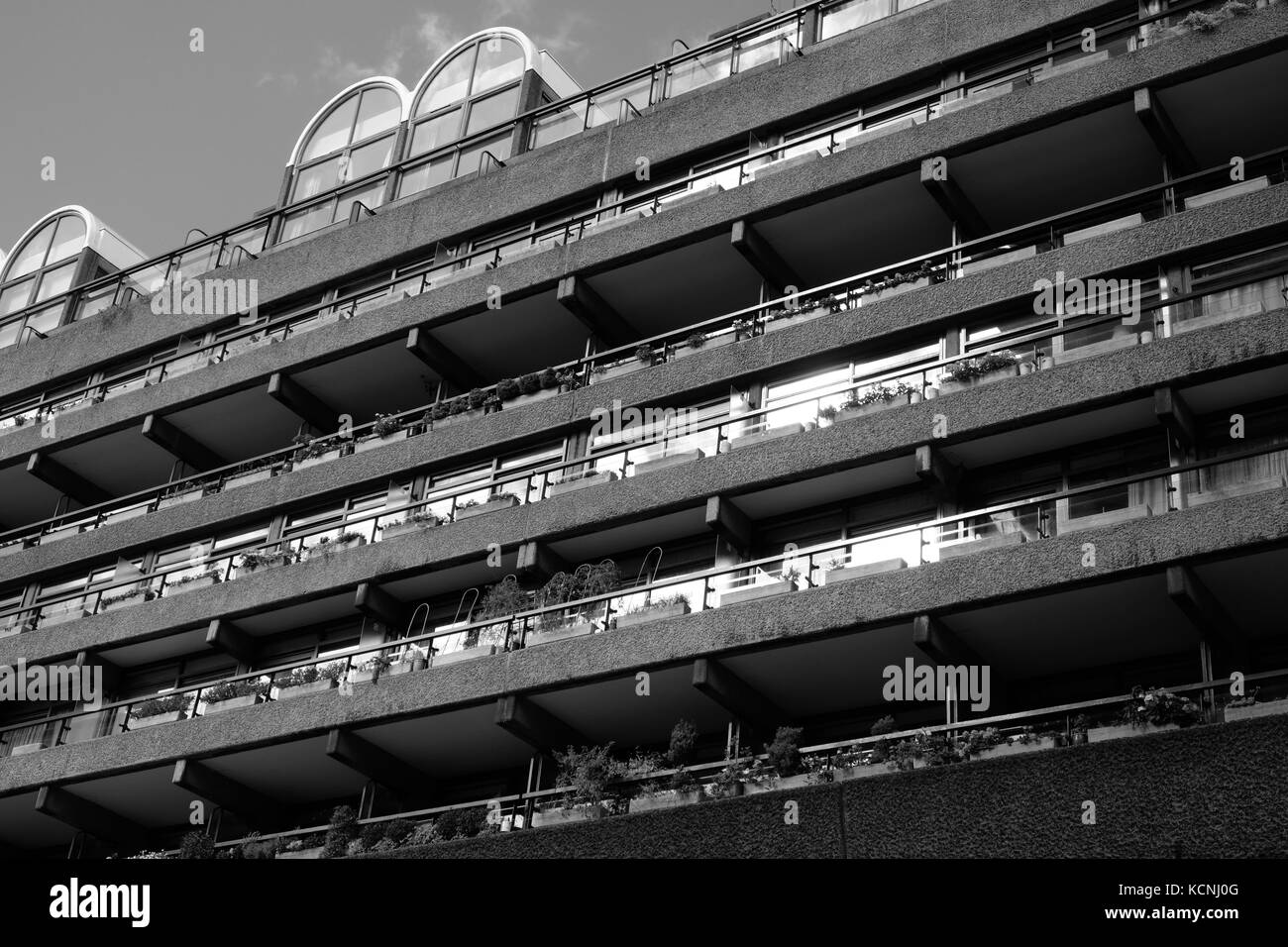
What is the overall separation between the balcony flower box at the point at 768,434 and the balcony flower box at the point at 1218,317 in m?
6.38

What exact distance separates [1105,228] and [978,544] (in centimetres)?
643

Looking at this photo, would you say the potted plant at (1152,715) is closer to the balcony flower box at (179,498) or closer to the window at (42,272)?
the balcony flower box at (179,498)

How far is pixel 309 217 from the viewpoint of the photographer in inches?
1614

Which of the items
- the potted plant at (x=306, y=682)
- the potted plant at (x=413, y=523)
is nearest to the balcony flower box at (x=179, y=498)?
the potted plant at (x=413, y=523)

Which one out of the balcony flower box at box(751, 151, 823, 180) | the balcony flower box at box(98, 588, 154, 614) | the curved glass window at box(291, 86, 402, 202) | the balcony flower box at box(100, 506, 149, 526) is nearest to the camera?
the balcony flower box at box(751, 151, 823, 180)

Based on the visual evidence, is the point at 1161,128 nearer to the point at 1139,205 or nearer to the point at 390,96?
the point at 1139,205

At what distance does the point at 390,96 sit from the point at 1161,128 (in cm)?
2171

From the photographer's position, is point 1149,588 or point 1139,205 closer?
point 1149,588

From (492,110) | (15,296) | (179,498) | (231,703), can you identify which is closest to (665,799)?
(231,703)

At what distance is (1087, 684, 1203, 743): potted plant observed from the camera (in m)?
21.0

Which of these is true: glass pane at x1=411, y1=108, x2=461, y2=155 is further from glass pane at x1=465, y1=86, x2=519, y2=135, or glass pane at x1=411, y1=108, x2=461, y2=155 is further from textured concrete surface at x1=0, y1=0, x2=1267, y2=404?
textured concrete surface at x1=0, y1=0, x2=1267, y2=404

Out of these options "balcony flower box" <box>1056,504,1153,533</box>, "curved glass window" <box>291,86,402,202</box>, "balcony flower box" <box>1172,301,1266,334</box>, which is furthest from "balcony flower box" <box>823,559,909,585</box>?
"curved glass window" <box>291,86,402,202</box>

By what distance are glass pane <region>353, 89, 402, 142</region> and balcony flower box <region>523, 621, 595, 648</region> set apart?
17.9 metres
